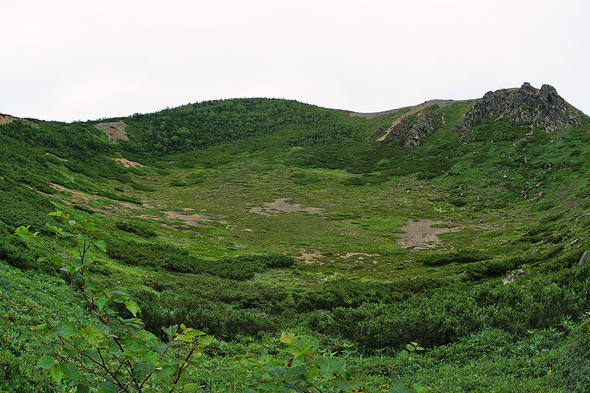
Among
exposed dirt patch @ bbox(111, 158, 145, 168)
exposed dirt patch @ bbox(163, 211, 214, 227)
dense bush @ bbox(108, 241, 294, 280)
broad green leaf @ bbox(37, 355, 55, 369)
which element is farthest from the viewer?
exposed dirt patch @ bbox(111, 158, 145, 168)

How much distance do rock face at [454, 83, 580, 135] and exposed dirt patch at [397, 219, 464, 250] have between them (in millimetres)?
41572

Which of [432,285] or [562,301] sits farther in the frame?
[432,285]

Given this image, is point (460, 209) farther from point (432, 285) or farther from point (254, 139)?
point (254, 139)

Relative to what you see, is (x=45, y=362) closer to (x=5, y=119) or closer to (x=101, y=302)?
(x=101, y=302)

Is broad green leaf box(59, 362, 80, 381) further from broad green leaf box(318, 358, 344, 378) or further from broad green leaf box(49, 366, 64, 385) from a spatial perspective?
broad green leaf box(318, 358, 344, 378)

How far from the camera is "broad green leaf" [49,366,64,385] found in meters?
2.13

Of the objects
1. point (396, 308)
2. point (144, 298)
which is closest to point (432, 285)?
point (396, 308)

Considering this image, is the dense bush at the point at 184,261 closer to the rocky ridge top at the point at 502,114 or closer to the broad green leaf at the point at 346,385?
the broad green leaf at the point at 346,385

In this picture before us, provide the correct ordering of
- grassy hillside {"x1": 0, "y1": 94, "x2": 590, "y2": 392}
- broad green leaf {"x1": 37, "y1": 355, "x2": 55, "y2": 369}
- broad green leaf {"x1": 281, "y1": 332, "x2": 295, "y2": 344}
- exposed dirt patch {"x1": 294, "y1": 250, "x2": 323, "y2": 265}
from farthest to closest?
exposed dirt patch {"x1": 294, "y1": 250, "x2": 323, "y2": 265}
grassy hillside {"x1": 0, "y1": 94, "x2": 590, "y2": 392}
broad green leaf {"x1": 281, "y1": 332, "x2": 295, "y2": 344}
broad green leaf {"x1": 37, "y1": 355, "x2": 55, "y2": 369}

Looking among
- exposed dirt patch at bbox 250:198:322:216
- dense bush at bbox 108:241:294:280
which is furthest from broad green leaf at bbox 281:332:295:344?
exposed dirt patch at bbox 250:198:322:216

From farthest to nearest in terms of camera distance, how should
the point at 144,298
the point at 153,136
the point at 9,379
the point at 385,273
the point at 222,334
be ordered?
the point at 153,136 → the point at 385,273 → the point at 144,298 → the point at 222,334 → the point at 9,379

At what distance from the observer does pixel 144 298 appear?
476 inches

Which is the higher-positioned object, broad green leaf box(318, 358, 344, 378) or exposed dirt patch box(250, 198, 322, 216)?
Answer: broad green leaf box(318, 358, 344, 378)

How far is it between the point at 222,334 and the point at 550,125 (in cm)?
7547
